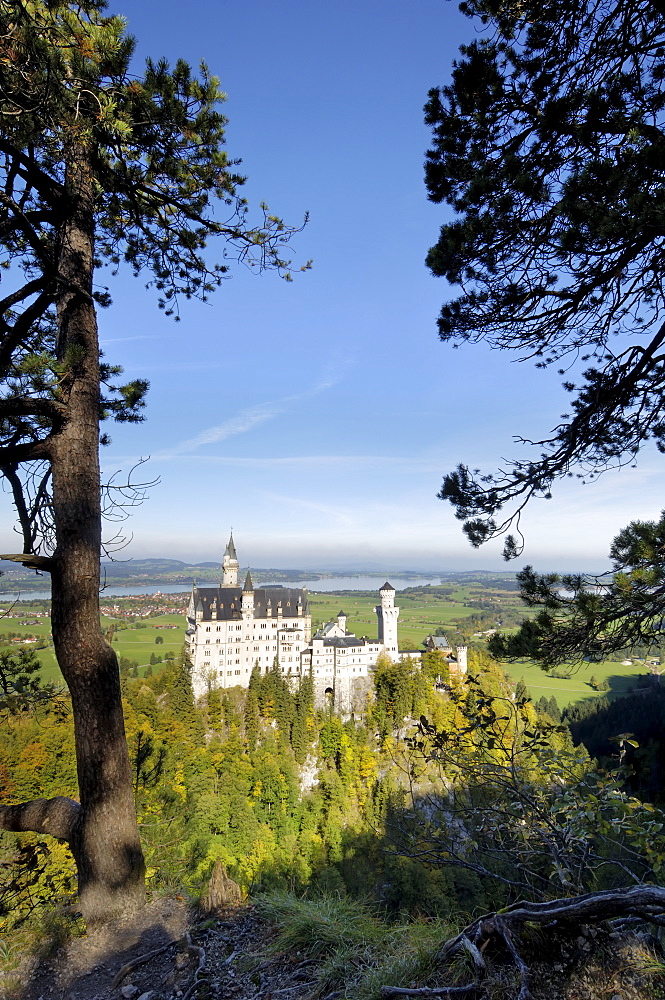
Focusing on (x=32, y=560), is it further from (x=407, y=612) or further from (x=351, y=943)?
(x=407, y=612)

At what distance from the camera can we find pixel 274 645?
48188 millimetres

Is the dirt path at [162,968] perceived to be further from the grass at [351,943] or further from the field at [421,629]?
the field at [421,629]

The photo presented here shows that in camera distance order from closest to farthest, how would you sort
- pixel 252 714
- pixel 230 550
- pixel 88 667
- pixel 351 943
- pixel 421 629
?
pixel 88 667, pixel 351 943, pixel 252 714, pixel 230 550, pixel 421 629

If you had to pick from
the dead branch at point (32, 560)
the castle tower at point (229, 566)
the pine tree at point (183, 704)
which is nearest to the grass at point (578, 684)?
the castle tower at point (229, 566)

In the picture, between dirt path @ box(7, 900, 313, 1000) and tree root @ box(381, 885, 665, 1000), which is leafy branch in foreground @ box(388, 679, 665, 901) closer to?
tree root @ box(381, 885, 665, 1000)

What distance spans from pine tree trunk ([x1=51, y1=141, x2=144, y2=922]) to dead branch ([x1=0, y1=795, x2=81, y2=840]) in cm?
11

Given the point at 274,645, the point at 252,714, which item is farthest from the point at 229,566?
the point at 252,714

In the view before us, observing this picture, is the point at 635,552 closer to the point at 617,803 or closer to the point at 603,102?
the point at 617,803

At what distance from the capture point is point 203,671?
45.1 m

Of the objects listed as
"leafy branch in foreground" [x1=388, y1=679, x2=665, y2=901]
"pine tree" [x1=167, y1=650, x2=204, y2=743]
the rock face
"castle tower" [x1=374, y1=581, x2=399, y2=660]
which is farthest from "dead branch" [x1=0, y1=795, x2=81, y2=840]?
"castle tower" [x1=374, y1=581, x2=399, y2=660]

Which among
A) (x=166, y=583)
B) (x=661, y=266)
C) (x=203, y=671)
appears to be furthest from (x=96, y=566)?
(x=166, y=583)

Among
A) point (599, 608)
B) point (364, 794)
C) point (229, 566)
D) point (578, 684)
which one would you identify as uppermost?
point (599, 608)

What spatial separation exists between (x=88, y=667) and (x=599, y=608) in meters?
3.77

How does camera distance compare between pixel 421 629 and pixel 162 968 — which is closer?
pixel 162 968
